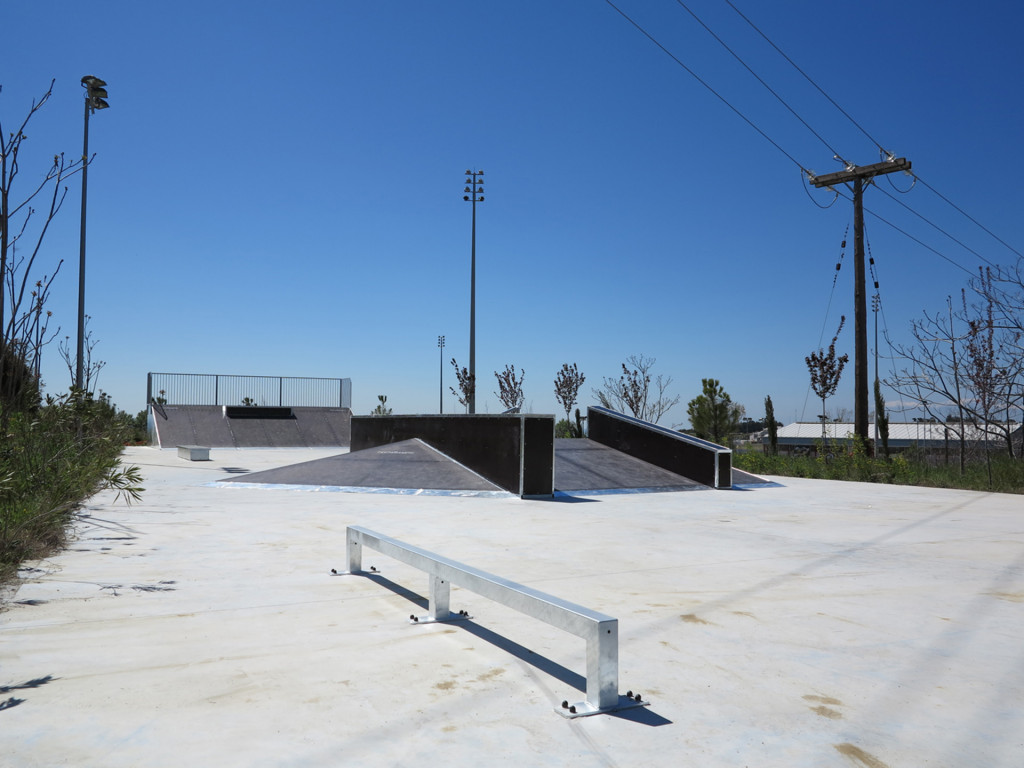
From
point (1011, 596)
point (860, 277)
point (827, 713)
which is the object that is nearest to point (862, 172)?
point (860, 277)

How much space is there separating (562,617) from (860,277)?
57.7 feet

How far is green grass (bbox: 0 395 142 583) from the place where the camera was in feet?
18.5

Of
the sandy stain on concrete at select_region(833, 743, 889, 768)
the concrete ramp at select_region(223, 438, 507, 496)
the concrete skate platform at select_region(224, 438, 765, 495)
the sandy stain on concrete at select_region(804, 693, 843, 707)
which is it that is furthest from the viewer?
the concrete skate platform at select_region(224, 438, 765, 495)

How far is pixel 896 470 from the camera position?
52.2ft

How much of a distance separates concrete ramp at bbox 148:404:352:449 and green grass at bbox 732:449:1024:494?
15.9 metres

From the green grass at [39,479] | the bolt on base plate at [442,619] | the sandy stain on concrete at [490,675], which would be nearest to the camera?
the sandy stain on concrete at [490,675]

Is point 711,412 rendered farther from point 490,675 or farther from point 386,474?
point 490,675

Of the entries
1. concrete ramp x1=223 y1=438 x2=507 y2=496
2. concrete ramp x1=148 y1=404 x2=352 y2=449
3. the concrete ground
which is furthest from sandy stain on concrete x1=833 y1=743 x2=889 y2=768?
concrete ramp x1=148 y1=404 x2=352 y2=449

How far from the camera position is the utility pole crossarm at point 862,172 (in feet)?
57.9

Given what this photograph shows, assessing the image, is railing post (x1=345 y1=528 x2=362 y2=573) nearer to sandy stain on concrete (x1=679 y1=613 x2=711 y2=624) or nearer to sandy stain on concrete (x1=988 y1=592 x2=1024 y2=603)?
sandy stain on concrete (x1=679 y1=613 x2=711 y2=624)

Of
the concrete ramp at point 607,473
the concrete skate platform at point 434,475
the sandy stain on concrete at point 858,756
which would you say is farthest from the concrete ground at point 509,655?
the concrete ramp at point 607,473

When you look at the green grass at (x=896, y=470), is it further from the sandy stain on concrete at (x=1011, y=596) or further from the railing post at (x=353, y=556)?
the railing post at (x=353, y=556)

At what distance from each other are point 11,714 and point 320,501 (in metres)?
7.84

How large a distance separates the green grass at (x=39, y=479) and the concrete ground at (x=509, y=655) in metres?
0.29
